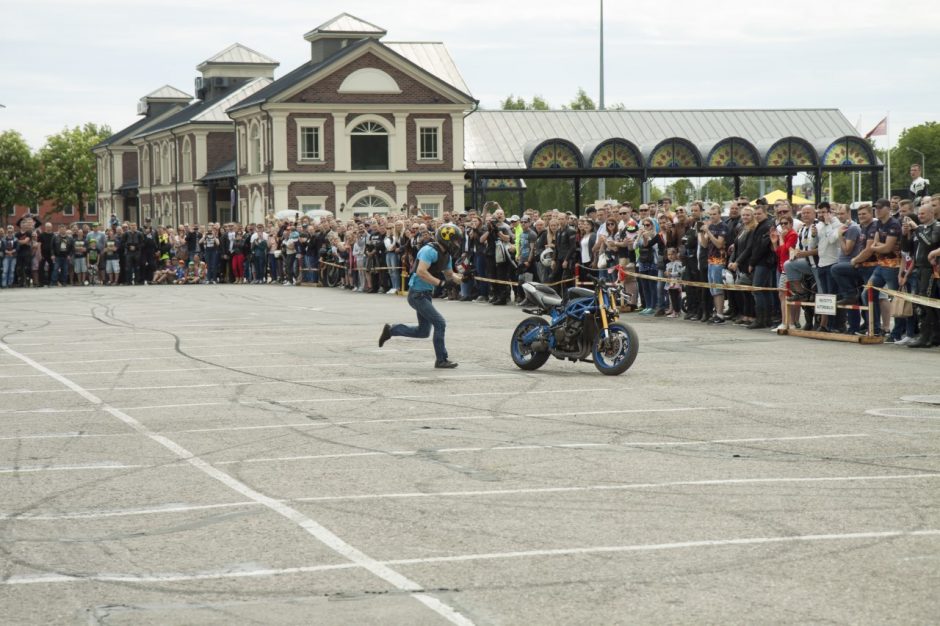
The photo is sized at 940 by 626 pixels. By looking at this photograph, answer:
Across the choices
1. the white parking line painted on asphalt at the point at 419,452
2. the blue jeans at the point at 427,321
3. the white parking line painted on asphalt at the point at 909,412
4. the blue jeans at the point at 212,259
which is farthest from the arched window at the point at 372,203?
the white parking line painted on asphalt at the point at 419,452

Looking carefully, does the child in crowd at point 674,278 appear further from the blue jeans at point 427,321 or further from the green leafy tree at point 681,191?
the green leafy tree at point 681,191

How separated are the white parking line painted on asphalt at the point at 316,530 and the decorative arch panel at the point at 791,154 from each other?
4594 centimetres

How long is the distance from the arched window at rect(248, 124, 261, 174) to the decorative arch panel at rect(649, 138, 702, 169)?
2261 centimetres

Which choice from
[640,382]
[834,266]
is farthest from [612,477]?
[834,266]

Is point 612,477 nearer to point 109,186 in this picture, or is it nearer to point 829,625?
point 829,625

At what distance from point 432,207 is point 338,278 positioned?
27983 mm

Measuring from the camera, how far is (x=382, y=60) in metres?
67.5

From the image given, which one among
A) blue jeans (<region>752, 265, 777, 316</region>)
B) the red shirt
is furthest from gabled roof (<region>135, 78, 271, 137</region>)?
the red shirt

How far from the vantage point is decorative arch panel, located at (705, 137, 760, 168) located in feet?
185

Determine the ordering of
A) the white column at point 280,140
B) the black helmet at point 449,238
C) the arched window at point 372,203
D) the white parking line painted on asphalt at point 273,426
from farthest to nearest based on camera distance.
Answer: the arched window at point 372,203 → the white column at point 280,140 → the black helmet at point 449,238 → the white parking line painted on asphalt at point 273,426

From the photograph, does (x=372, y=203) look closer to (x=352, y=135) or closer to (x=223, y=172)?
(x=352, y=135)

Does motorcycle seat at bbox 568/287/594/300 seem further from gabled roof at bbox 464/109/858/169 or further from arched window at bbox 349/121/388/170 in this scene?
arched window at bbox 349/121/388/170

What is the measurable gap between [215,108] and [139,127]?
22990mm

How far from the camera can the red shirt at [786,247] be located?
22.2 meters
